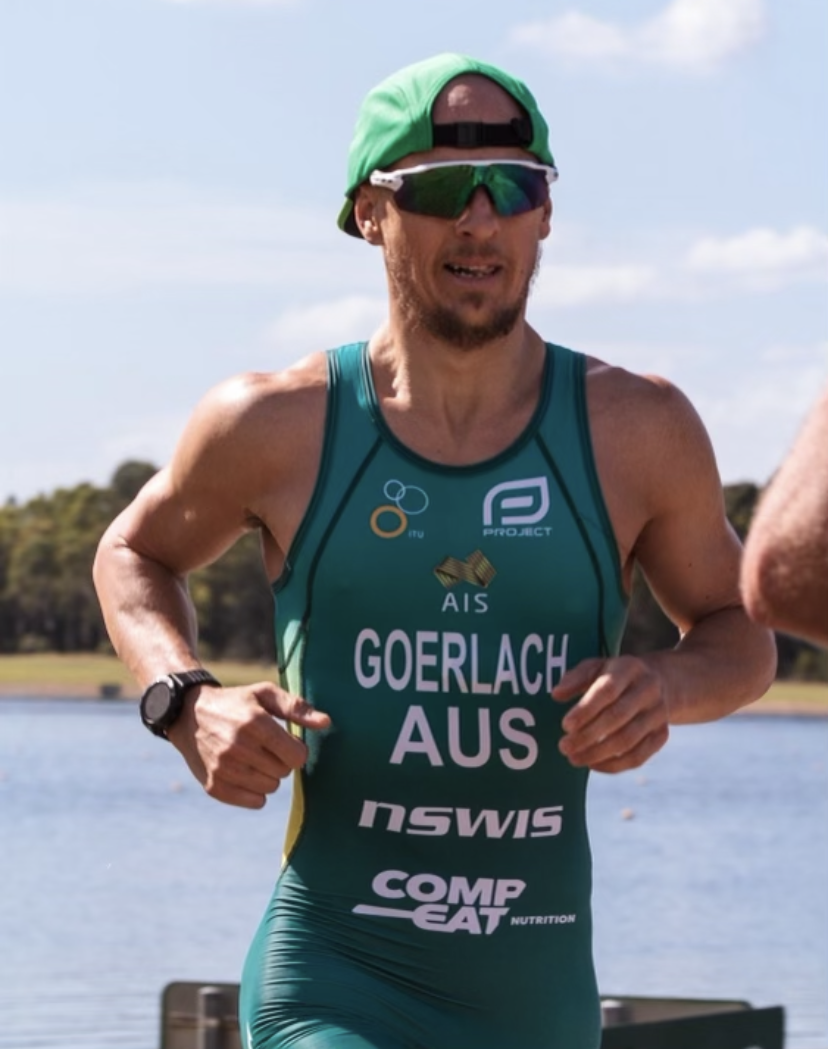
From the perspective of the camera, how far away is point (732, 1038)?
6.37m

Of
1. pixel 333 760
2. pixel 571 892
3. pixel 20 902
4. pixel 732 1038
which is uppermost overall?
pixel 333 760

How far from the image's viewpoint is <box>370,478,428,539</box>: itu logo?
3.89 meters

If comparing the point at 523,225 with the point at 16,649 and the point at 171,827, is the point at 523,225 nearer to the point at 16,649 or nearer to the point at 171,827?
the point at 171,827

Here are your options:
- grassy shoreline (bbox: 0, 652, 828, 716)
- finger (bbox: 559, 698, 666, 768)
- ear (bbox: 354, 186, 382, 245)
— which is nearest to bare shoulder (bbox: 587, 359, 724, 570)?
ear (bbox: 354, 186, 382, 245)

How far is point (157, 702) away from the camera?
3.89 m

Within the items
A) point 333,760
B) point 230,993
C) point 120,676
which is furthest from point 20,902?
point 120,676

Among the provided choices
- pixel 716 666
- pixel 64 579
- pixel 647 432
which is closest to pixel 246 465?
pixel 647 432

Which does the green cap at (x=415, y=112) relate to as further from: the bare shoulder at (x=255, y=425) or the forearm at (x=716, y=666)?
the forearm at (x=716, y=666)

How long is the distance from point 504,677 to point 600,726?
1.43ft

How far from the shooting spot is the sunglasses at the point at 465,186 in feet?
12.7

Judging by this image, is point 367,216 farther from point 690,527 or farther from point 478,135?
point 690,527

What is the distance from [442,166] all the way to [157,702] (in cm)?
102

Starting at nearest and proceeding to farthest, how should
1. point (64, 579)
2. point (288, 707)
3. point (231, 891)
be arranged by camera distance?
point (288, 707) → point (231, 891) → point (64, 579)

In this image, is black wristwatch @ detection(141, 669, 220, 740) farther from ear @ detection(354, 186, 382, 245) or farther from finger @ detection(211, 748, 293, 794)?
ear @ detection(354, 186, 382, 245)
